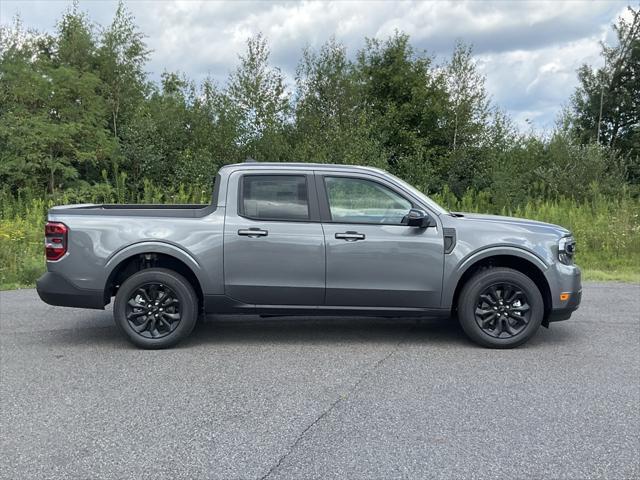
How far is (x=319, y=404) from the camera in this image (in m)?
4.34

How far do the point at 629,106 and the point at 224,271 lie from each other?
136ft

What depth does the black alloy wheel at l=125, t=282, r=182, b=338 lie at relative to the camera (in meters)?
5.84

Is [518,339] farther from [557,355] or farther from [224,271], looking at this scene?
[224,271]

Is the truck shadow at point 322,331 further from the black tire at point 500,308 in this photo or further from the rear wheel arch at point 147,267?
the rear wheel arch at point 147,267

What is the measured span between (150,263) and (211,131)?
17.9 m

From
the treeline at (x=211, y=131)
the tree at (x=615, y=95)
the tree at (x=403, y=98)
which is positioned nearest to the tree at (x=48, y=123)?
the treeline at (x=211, y=131)

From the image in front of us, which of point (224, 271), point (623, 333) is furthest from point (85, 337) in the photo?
point (623, 333)

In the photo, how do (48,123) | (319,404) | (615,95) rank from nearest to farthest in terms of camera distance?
1. (319,404)
2. (48,123)
3. (615,95)

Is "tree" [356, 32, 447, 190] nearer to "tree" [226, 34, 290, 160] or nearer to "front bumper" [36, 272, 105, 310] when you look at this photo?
"tree" [226, 34, 290, 160]

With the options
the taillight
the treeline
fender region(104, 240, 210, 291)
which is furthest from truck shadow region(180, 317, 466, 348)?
the treeline

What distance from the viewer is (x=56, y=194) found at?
19.0 metres

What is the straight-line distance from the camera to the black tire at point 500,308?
229 inches

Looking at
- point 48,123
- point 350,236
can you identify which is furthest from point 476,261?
point 48,123

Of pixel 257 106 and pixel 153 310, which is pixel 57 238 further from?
pixel 257 106
